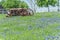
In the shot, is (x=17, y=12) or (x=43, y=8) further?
(x=43, y=8)

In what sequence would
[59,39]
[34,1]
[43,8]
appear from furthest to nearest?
[43,8] < [34,1] < [59,39]

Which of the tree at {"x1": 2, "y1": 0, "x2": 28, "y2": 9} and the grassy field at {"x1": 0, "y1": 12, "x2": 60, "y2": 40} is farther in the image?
the tree at {"x1": 2, "y1": 0, "x2": 28, "y2": 9}

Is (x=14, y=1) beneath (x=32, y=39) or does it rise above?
beneath

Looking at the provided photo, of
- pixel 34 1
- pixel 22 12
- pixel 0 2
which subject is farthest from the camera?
pixel 0 2

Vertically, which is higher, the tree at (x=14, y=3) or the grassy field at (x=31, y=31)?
the grassy field at (x=31, y=31)

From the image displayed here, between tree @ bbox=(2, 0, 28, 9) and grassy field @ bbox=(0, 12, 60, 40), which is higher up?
grassy field @ bbox=(0, 12, 60, 40)

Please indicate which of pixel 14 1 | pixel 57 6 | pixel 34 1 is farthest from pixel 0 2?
pixel 34 1

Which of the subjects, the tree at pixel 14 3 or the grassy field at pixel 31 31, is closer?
the grassy field at pixel 31 31

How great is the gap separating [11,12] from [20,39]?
19140mm

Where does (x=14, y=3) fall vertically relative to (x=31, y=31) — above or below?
below

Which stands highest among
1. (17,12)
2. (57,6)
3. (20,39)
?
(20,39)

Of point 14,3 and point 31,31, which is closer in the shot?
point 31,31

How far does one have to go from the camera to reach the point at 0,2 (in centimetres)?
5203

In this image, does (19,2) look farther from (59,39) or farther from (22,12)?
(59,39)
